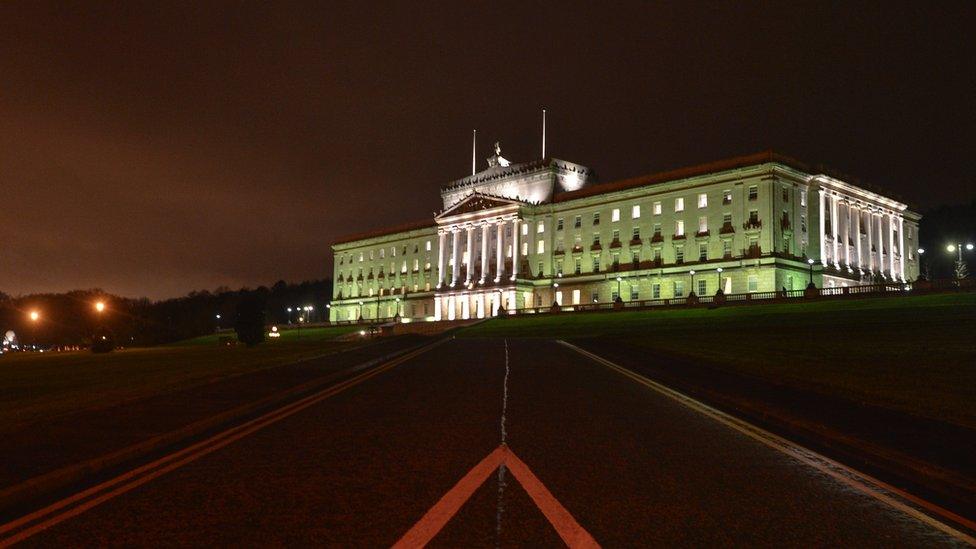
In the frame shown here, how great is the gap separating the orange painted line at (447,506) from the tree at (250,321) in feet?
181

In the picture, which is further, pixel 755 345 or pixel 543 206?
pixel 543 206

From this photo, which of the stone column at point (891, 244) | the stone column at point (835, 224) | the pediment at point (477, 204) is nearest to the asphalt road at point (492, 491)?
the stone column at point (835, 224)

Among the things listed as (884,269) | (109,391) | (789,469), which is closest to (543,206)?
(884,269)

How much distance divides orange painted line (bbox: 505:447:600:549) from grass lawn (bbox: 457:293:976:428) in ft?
27.1

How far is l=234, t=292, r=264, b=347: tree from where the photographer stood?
207 feet

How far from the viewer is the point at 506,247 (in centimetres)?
12825

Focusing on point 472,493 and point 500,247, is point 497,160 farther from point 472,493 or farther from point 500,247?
point 472,493

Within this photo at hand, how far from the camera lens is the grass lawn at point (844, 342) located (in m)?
19.0

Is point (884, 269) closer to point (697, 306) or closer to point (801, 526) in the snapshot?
point (697, 306)

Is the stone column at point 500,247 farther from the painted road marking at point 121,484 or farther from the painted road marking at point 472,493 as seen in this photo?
the painted road marking at point 472,493

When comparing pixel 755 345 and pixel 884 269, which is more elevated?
pixel 884 269

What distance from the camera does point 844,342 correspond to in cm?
3531

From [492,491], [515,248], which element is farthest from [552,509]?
[515,248]

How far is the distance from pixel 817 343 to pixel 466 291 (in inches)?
3747
